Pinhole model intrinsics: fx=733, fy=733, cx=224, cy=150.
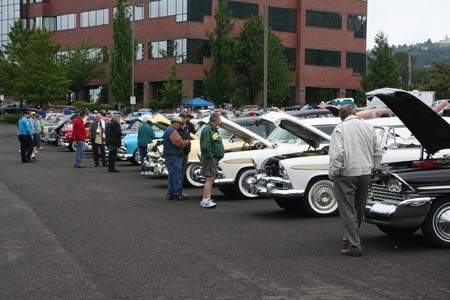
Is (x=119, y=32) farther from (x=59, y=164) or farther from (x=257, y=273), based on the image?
(x=257, y=273)

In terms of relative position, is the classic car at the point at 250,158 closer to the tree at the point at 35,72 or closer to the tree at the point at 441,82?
the tree at the point at 35,72

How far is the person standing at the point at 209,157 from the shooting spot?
13.7 m

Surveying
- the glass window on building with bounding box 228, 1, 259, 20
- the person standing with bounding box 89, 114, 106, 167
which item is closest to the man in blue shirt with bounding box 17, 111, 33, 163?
the person standing with bounding box 89, 114, 106, 167

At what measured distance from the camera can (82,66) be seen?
227 feet

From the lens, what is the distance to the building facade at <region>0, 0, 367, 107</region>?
64.6 m

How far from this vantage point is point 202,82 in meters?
65.1

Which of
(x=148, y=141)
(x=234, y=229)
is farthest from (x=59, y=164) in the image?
(x=234, y=229)

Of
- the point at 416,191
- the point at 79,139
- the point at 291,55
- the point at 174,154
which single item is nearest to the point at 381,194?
the point at 416,191

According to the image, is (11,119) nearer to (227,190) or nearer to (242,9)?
(242,9)

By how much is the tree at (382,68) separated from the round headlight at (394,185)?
2055 inches

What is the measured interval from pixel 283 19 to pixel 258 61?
388 inches

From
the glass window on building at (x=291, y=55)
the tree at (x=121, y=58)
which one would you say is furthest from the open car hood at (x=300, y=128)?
the glass window on building at (x=291, y=55)

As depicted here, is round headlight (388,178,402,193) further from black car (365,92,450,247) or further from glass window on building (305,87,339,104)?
glass window on building (305,87,339,104)

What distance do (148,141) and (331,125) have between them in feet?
25.3
